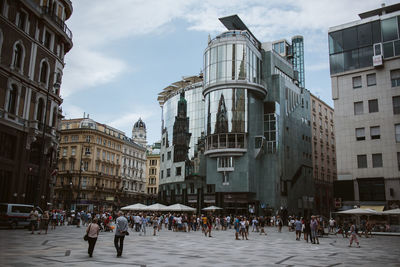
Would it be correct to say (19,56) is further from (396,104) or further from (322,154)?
(322,154)

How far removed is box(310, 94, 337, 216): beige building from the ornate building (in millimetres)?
54335

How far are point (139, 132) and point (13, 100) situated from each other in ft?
416

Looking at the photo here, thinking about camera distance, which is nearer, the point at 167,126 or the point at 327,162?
the point at 167,126

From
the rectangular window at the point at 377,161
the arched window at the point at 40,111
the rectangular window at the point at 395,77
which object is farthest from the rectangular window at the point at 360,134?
the arched window at the point at 40,111

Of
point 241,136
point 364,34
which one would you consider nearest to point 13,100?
point 241,136

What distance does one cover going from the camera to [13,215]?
2664cm

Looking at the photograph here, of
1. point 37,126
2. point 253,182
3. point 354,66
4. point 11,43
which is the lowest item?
point 253,182

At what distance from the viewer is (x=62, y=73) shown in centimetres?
3894

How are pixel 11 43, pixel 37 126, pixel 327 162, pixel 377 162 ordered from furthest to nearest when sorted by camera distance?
pixel 327 162, pixel 377 162, pixel 37 126, pixel 11 43

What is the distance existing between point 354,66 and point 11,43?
128 feet

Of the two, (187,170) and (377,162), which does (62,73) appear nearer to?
(187,170)

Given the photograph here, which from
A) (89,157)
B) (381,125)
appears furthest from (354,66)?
(89,157)

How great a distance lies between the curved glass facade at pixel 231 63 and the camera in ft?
179

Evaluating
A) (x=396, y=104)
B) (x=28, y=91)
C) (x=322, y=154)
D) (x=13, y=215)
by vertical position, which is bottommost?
(x=13, y=215)
